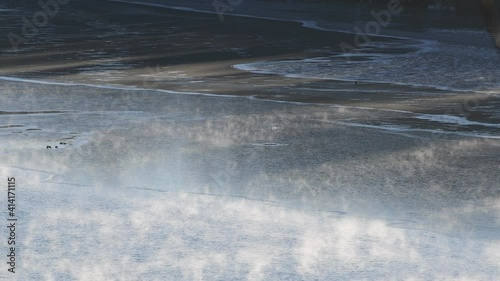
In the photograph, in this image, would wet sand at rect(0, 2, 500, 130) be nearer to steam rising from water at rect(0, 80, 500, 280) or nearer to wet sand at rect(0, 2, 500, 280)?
wet sand at rect(0, 2, 500, 280)

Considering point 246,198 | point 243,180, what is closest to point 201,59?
point 243,180

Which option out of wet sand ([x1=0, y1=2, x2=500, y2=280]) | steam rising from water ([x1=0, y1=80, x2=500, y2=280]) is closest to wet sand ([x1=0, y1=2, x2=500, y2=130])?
wet sand ([x1=0, y1=2, x2=500, y2=280])

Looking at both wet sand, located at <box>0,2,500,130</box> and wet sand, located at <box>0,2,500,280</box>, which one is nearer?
wet sand, located at <box>0,2,500,280</box>

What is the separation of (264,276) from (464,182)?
9.70 feet

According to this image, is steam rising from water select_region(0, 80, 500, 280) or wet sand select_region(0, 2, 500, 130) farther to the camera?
wet sand select_region(0, 2, 500, 130)

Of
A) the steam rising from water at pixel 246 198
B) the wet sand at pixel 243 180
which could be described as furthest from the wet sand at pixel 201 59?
the steam rising from water at pixel 246 198

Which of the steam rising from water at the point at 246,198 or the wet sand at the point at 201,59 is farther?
the wet sand at the point at 201,59

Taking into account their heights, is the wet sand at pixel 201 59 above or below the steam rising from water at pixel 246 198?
below

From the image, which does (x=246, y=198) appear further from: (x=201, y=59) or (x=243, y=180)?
(x=201, y=59)

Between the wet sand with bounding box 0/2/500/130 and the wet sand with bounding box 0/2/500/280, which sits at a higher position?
the wet sand with bounding box 0/2/500/280

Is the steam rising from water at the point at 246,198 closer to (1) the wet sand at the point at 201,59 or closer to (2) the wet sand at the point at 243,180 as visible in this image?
(2) the wet sand at the point at 243,180

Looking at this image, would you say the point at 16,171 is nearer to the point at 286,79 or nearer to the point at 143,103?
the point at 143,103

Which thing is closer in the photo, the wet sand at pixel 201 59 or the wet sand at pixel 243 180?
the wet sand at pixel 243 180

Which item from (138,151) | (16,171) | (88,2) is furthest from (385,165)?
(88,2)
